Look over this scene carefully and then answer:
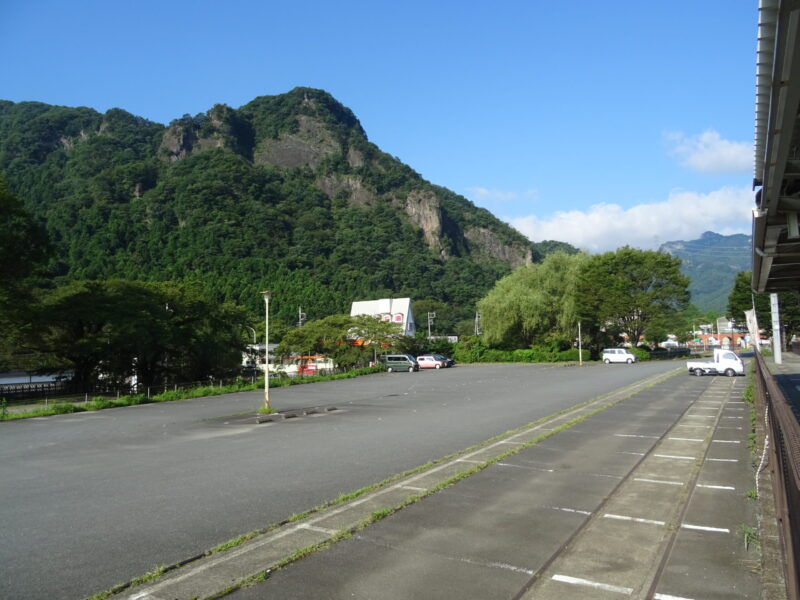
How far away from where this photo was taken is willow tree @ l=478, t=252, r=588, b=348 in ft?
192

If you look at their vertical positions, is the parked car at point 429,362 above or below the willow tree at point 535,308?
below

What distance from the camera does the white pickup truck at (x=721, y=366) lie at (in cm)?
3136

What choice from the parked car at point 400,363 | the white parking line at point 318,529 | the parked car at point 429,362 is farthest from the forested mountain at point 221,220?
the white parking line at point 318,529

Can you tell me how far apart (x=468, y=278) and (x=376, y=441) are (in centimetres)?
14824

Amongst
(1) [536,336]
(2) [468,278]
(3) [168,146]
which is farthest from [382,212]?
(1) [536,336]

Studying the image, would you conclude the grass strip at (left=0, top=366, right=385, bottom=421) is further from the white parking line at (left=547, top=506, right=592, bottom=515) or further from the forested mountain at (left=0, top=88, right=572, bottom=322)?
the forested mountain at (left=0, top=88, right=572, bottom=322)

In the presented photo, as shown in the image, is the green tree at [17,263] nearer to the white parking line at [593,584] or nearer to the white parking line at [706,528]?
the white parking line at [593,584]

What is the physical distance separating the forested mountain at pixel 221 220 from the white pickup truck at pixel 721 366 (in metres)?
67.5

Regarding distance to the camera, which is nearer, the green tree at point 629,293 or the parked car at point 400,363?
the parked car at point 400,363

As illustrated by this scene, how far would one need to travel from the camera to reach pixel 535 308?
58656mm

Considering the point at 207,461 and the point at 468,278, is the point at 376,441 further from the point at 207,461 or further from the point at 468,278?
the point at 468,278

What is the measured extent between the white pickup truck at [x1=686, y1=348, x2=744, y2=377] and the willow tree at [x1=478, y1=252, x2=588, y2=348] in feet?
83.9

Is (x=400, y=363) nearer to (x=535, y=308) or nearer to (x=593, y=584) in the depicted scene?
(x=535, y=308)

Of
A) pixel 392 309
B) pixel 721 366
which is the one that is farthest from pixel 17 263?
pixel 392 309
